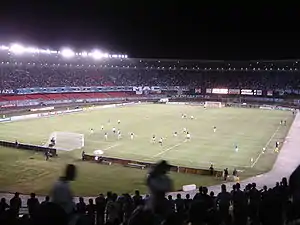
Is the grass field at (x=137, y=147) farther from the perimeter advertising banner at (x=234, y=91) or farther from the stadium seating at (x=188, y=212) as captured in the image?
the perimeter advertising banner at (x=234, y=91)

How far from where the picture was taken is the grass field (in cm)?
3366

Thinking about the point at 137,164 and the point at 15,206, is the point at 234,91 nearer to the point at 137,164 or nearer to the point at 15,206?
the point at 137,164

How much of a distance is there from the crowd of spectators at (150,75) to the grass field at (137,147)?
43904 mm

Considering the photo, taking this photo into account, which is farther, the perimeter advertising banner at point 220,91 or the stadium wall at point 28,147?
the perimeter advertising banner at point 220,91

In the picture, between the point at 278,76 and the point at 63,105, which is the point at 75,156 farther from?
the point at 278,76

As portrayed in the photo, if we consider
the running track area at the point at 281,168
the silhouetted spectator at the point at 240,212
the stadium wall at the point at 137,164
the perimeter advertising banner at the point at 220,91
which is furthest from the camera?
the perimeter advertising banner at the point at 220,91

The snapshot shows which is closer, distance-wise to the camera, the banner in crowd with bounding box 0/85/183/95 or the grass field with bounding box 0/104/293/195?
the grass field with bounding box 0/104/293/195

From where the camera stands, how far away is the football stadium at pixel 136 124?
35.5 metres

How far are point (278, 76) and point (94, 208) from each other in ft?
448

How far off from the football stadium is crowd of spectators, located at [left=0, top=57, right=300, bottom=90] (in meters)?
0.36

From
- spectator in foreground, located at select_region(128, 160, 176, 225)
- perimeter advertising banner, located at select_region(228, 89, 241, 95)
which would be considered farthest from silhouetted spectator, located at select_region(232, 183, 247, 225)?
perimeter advertising banner, located at select_region(228, 89, 241, 95)

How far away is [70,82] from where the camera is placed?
123312 mm

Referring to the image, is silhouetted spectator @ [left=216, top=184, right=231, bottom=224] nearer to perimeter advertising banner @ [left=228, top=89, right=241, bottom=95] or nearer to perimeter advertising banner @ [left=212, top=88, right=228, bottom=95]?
perimeter advertising banner @ [left=228, top=89, right=241, bottom=95]

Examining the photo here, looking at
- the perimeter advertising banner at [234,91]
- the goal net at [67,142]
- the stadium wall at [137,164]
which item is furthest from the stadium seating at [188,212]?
the perimeter advertising banner at [234,91]
